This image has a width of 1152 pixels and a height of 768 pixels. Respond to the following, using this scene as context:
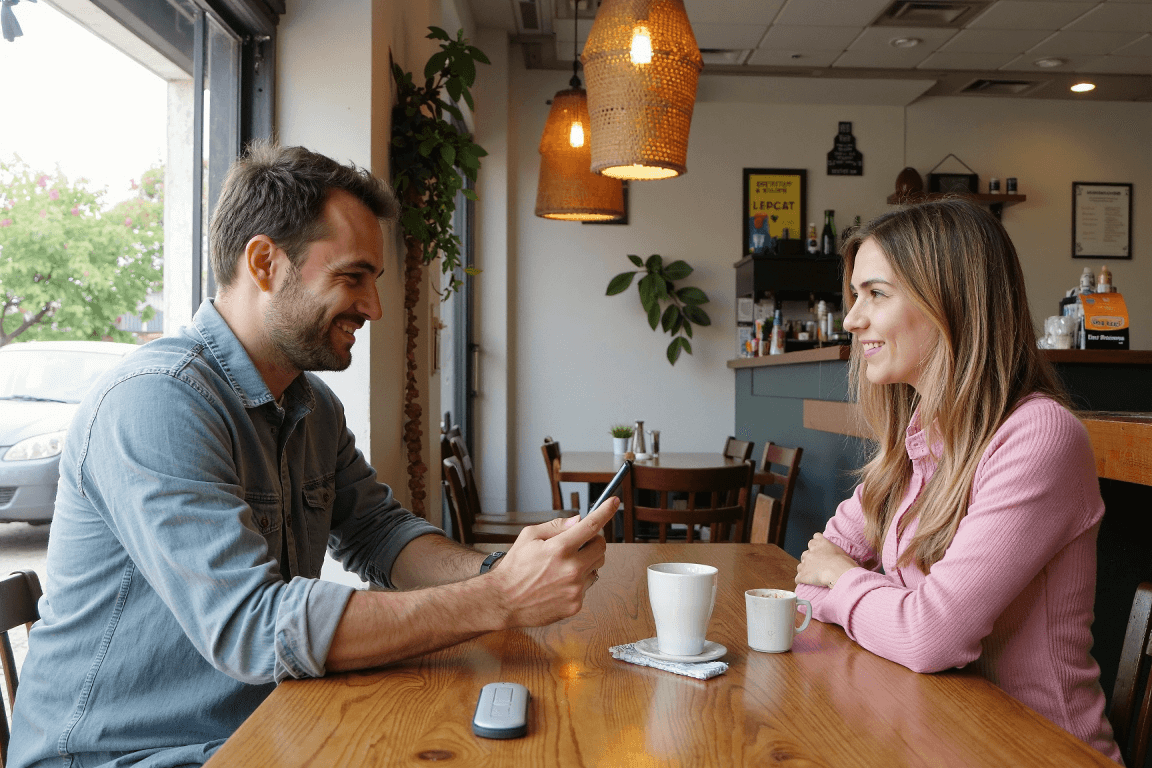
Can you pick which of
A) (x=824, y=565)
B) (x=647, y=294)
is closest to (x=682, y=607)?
(x=824, y=565)

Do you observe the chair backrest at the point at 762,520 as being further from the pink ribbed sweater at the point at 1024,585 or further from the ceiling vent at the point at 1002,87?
the ceiling vent at the point at 1002,87

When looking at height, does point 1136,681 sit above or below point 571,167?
below

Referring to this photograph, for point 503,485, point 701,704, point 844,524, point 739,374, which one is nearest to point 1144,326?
point 739,374

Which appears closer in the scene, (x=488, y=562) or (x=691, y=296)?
(x=488, y=562)

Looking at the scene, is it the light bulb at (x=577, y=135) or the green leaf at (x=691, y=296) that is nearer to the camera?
the light bulb at (x=577, y=135)

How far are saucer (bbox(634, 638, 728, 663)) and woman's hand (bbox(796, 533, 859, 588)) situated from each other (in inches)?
11.4

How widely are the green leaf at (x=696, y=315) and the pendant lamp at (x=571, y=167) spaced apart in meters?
2.52

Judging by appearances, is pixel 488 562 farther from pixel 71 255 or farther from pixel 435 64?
pixel 435 64

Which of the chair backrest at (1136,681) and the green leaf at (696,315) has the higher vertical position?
the green leaf at (696,315)

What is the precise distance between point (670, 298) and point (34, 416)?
17.0 ft

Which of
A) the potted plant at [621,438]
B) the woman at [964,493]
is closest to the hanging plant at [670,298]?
the potted plant at [621,438]

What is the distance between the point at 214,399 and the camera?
1198 millimetres

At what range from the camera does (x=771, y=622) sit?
111 cm

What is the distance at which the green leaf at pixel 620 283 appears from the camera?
638cm
